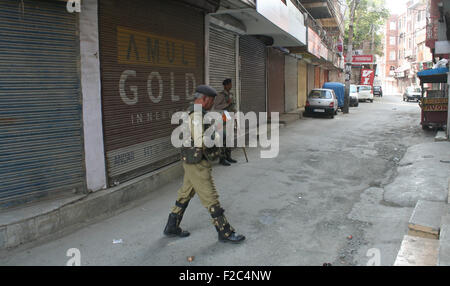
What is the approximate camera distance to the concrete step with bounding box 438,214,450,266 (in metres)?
3.19

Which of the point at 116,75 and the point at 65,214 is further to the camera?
the point at 116,75

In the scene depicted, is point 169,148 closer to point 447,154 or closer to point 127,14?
point 127,14

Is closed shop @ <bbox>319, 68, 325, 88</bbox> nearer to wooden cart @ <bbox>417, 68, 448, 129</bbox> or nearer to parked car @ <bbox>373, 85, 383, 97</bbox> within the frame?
parked car @ <bbox>373, 85, 383, 97</bbox>

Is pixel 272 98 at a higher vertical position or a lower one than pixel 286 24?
lower

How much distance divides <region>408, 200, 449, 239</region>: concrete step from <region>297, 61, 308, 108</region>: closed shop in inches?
698

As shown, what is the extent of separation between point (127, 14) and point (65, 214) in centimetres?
328

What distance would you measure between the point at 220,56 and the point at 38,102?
618 cm

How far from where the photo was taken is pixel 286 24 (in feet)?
36.8

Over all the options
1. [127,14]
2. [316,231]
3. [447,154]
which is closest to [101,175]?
[127,14]

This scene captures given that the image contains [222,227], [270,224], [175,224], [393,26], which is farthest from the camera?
[393,26]

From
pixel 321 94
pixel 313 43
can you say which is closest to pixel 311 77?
pixel 321 94

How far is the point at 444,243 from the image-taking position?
352 centimetres

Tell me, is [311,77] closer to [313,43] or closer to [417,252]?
[313,43]

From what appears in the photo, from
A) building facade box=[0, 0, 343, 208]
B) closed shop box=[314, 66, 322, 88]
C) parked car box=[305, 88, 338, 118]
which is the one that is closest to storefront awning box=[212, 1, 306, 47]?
building facade box=[0, 0, 343, 208]
